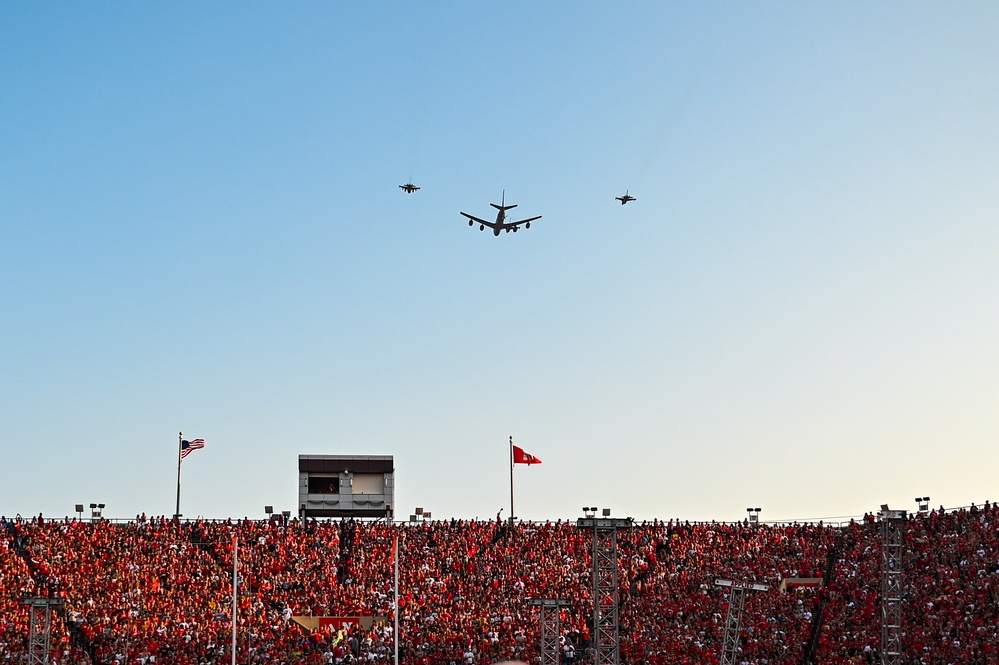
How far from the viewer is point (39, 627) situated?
164 feet

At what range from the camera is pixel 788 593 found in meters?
58.7

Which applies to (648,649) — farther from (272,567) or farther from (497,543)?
(272,567)

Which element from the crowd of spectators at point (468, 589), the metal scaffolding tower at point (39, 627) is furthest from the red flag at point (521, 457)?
the metal scaffolding tower at point (39, 627)

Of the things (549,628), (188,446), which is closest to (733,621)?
(549,628)

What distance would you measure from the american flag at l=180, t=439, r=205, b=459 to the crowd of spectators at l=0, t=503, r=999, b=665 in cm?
362

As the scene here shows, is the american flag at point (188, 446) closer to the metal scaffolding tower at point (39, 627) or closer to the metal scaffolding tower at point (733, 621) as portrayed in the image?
the metal scaffolding tower at point (39, 627)

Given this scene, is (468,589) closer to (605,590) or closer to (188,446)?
(605,590)

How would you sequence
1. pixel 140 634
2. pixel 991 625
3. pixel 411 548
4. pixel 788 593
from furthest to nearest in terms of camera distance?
pixel 411 548 → pixel 788 593 → pixel 140 634 → pixel 991 625

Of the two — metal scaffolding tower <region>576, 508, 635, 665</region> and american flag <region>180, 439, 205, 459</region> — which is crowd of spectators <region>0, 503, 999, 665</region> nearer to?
metal scaffolding tower <region>576, 508, 635, 665</region>

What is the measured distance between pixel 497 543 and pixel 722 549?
11589 millimetres

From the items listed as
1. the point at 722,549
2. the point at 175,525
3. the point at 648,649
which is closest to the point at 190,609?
the point at 175,525

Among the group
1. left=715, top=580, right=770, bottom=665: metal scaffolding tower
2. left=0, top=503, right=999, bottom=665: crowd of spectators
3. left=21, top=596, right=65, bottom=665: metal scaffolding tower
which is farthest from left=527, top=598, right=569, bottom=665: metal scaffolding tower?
left=21, top=596, right=65, bottom=665: metal scaffolding tower

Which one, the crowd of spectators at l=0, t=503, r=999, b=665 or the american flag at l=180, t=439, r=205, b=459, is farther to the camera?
the american flag at l=180, t=439, r=205, b=459

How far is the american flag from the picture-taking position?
63.9m
